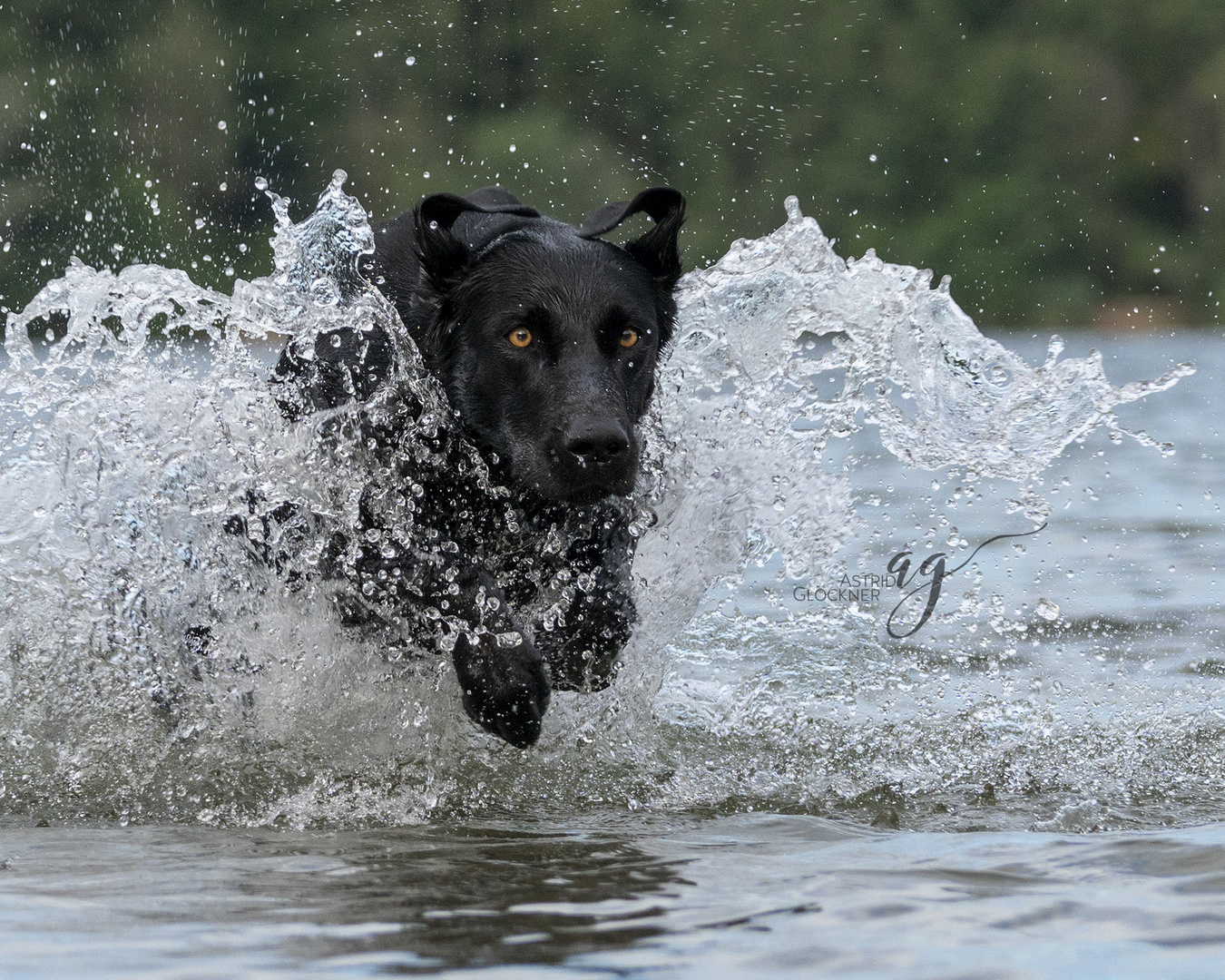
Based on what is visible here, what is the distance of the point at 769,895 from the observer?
299cm

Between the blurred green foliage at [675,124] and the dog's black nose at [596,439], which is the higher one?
the blurred green foliage at [675,124]

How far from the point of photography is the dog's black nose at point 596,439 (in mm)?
3969

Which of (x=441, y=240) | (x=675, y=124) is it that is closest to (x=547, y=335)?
(x=441, y=240)

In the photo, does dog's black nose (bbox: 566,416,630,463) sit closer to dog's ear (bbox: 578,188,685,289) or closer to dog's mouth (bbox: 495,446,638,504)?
dog's mouth (bbox: 495,446,638,504)

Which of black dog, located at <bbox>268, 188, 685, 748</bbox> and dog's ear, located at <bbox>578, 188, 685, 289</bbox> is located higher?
dog's ear, located at <bbox>578, 188, 685, 289</bbox>

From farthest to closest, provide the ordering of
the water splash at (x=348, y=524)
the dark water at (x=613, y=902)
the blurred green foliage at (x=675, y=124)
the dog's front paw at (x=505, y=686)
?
the blurred green foliage at (x=675, y=124) → the water splash at (x=348, y=524) → the dog's front paw at (x=505, y=686) → the dark water at (x=613, y=902)

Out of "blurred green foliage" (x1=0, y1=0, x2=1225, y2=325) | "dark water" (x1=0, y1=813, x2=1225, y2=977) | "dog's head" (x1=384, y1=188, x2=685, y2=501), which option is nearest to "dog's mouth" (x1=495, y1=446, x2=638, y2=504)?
"dog's head" (x1=384, y1=188, x2=685, y2=501)

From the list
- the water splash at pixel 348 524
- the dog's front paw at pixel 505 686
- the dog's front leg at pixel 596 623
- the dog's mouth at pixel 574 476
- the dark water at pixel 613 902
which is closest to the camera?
the dark water at pixel 613 902

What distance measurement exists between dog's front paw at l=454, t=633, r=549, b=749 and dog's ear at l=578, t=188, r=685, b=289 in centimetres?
126

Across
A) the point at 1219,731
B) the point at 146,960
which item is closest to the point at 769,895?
the point at 146,960

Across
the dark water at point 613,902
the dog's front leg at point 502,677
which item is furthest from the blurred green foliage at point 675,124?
the dark water at point 613,902

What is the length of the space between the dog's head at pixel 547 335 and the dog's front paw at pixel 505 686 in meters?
0.48

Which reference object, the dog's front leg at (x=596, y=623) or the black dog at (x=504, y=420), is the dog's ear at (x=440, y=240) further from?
the dog's front leg at (x=596, y=623)

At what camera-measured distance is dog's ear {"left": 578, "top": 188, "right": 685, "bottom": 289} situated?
14.7ft
